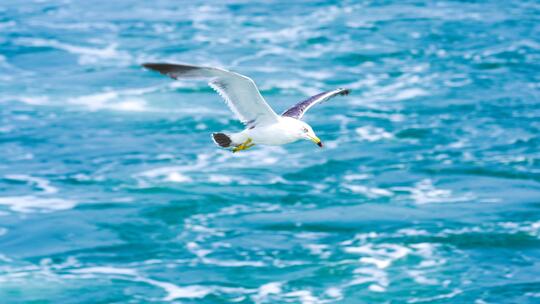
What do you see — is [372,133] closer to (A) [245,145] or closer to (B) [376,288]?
(B) [376,288]

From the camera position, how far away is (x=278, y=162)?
3419cm

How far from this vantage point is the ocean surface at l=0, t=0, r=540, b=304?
26.8 metres

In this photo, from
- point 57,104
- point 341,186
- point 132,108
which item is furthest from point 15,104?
point 341,186

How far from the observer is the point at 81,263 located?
2759 centimetres

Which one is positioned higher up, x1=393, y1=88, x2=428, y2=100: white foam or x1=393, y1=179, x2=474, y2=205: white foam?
x1=393, y1=88, x2=428, y2=100: white foam

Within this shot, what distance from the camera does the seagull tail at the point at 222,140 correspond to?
51.1 feet

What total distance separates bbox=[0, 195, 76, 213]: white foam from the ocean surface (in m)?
0.08

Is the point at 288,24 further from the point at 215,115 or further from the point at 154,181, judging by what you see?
the point at 154,181

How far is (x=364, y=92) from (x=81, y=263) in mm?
16088

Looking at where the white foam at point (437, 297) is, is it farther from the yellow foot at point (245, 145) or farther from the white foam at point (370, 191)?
the yellow foot at point (245, 145)

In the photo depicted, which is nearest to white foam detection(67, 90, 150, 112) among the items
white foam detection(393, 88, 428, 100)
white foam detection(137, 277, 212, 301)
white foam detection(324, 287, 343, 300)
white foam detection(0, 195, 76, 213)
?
white foam detection(0, 195, 76, 213)

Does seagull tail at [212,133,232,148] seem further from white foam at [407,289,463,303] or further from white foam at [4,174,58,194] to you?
white foam at [4,174,58,194]

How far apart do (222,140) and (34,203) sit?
680 inches

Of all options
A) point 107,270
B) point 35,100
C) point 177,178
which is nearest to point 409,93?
point 177,178
